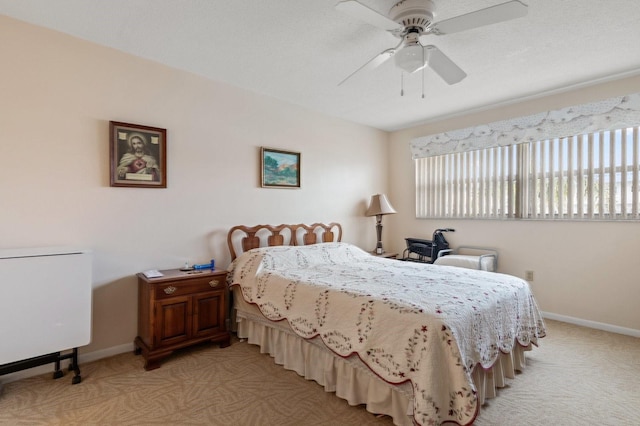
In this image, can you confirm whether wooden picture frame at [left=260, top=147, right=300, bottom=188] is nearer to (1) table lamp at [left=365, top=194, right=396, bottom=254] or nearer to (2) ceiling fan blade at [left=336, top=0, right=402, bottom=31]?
(1) table lamp at [left=365, top=194, right=396, bottom=254]

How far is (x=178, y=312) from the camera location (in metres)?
2.56

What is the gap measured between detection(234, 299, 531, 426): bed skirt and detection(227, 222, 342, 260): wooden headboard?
805 mm

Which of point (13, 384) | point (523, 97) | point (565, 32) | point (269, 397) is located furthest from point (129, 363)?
point (523, 97)

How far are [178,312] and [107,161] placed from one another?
1404mm

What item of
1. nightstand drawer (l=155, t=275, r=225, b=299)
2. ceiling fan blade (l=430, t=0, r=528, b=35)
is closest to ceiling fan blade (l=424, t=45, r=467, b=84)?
ceiling fan blade (l=430, t=0, r=528, b=35)

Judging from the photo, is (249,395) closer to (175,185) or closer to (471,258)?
(175,185)

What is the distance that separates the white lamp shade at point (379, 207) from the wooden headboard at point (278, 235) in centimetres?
61

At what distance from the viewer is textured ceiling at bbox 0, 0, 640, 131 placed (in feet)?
6.87

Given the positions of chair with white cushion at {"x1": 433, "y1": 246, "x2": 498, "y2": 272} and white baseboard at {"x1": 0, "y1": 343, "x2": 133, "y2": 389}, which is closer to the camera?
white baseboard at {"x1": 0, "y1": 343, "x2": 133, "y2": 389}

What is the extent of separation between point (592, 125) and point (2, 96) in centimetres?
527

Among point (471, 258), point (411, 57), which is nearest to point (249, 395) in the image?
point (411, 57)

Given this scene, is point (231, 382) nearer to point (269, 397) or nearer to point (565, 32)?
point (269, 397)

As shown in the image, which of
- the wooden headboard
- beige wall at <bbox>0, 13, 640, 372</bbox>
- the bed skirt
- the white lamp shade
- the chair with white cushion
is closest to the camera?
the bed skirt

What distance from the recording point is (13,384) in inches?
85.4
